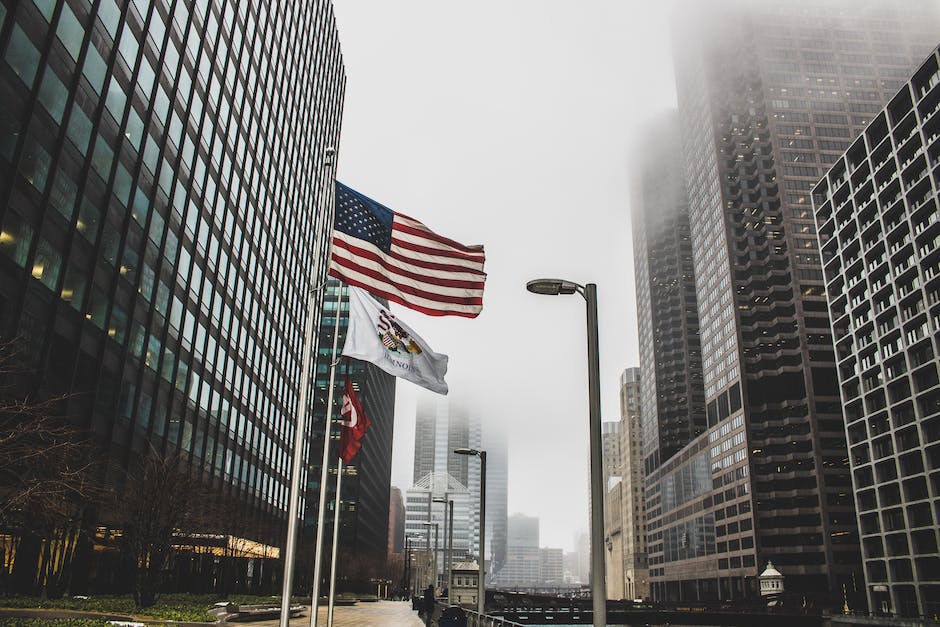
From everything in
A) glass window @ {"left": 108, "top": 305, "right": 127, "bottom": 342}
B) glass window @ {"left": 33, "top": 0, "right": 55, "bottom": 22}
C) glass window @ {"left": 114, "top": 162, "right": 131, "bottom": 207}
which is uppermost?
glass window @ {"left": 33, "top": 0, "right": 55, "bottom": 22}

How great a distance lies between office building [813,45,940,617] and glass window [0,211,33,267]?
86.8 meters

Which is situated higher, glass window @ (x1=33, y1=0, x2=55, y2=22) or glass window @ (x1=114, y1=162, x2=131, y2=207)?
glass window @ (x1=33, y1=0, x2=55, y2=22)

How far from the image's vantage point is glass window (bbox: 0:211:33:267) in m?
28.9

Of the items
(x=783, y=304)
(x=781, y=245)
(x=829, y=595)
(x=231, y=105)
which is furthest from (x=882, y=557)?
(x=231, y=105)

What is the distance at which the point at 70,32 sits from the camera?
32.8 m

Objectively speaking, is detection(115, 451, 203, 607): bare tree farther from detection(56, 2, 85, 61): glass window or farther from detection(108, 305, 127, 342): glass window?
detection(56, 2, 85, 61): glass window

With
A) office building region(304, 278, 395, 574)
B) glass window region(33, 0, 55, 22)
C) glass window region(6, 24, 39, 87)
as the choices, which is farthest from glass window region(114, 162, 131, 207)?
office building region(304, 278, 395, 574)

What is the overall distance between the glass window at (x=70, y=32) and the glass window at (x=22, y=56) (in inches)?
91.1

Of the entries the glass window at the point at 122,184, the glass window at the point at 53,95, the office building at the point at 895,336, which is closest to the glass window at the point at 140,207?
the glass window at the point at 122,184

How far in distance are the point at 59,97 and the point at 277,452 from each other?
51.1 metres

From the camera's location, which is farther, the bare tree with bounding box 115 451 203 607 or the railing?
the bare tree with bounding box 115 451 203 607

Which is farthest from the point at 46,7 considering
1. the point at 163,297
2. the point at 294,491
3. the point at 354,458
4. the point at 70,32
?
the point at 354,458

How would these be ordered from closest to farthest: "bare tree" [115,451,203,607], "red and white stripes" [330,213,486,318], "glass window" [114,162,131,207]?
"red and white stripes" [330,213,486,318] → "bare tree" [115,451,203,607] → "glass window" [114,162,131,207]

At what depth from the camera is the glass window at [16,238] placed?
28891 millimetres
